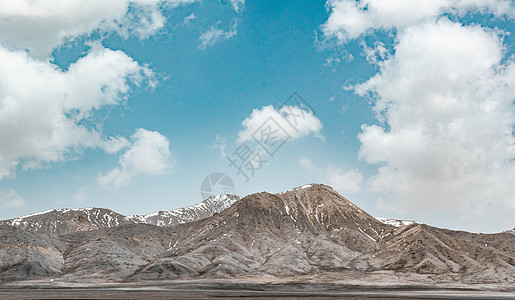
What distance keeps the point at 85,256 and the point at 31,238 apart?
25147 mm

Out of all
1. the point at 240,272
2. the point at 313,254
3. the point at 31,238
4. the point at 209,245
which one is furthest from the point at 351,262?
the point at 31,238

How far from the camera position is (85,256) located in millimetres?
182750

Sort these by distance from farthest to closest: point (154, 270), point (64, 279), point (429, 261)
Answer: point (429, 261) < point (154, 270) < point (64, 279)

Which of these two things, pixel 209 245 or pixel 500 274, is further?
pixel 209 245

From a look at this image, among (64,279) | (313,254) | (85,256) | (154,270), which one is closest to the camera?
(64,279)

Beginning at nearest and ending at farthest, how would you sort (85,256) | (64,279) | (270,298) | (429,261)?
(270,298) → (64,279) → (429,261) → (85,256)

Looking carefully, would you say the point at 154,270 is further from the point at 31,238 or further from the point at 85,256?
the point at 31,238

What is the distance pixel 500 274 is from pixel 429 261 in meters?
24.7

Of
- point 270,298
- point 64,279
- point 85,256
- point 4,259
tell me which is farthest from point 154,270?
point 270,298

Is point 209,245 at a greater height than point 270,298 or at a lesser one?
greater

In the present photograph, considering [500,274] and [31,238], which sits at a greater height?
[31,238]

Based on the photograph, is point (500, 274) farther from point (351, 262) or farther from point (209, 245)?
point (209, 245)

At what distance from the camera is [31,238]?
185m

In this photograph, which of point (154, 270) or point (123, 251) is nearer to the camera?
point (154, 270)
